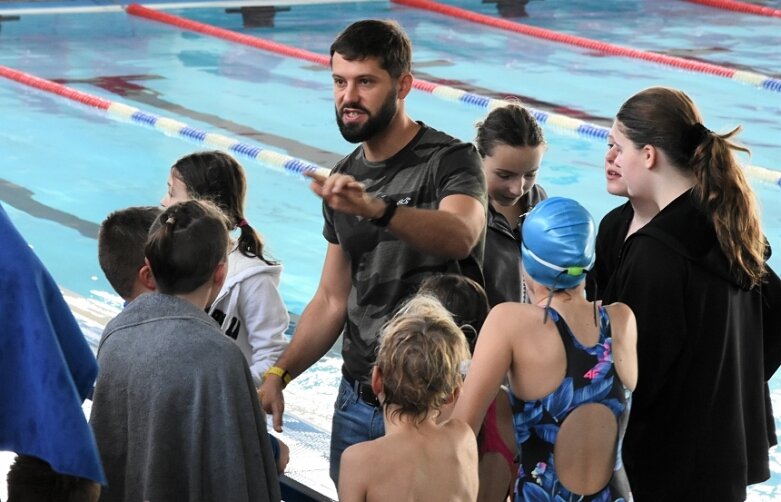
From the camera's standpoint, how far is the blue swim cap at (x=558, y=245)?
2.63m

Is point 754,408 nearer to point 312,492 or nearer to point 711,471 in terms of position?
point 711,471

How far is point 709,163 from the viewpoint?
277 cm

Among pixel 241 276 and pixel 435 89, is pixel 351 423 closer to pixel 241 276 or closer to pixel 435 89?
pixel 241 276

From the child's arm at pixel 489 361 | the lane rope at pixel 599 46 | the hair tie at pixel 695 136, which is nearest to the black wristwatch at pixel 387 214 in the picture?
the child's arm at pixel 489 361


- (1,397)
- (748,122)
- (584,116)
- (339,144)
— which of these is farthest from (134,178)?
(1,397)

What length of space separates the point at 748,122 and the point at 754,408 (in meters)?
7.08

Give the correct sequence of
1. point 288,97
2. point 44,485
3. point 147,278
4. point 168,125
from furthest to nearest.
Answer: point 288,97 → point 168,125 → point 147,278 → point 44,485

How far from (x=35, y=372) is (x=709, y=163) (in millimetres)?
1568

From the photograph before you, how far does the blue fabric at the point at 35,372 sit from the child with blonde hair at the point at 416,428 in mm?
798

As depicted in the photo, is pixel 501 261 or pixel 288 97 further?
pixel 288 97

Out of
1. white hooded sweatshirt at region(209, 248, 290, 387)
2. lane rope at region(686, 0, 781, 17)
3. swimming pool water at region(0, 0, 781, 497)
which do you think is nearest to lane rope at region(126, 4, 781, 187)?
swimming pool water at region(0, 0, 781, 497)

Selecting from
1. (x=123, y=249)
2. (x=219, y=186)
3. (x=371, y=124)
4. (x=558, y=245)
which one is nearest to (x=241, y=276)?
(x=219, y=186)

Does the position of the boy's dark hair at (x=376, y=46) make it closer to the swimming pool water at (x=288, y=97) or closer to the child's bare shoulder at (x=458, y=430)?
the child's bare shoulder at (x=458, y=430)

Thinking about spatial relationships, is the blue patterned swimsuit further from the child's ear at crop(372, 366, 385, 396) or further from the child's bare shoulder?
the child's ear at crop(372, 366, 385, 396)
